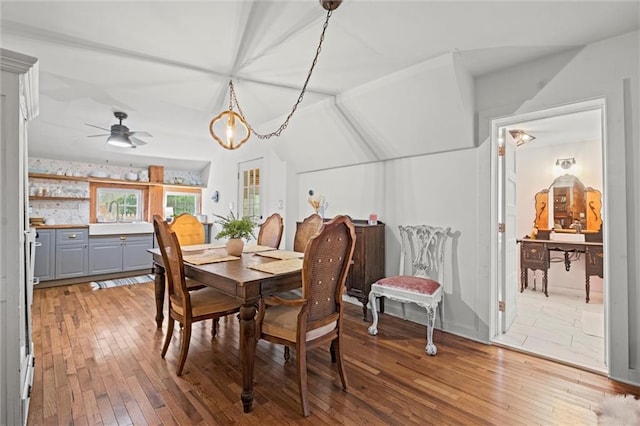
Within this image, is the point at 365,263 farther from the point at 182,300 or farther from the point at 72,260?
the point at 72,260

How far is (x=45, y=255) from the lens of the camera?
4.56 m

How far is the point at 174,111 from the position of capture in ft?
13.5

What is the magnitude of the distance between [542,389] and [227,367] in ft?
7.50

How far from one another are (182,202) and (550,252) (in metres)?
7.08

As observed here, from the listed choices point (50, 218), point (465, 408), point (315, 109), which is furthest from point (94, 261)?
point (465, 408)

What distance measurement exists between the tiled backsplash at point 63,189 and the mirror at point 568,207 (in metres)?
7.61

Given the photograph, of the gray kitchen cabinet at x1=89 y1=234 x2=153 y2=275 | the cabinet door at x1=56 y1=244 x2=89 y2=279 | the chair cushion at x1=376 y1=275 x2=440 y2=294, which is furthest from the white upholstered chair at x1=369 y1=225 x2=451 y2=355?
the cabinet door at x1=56 y1=244 x2=89 y2=279

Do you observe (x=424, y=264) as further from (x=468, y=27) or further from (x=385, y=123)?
(x=468, y=27)

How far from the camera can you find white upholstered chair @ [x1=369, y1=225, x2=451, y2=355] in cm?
272

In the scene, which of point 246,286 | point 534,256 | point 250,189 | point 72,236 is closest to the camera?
point 246,286

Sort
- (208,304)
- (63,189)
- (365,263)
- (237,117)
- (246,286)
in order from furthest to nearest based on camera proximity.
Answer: (63,189) < (365,263) < (237,117) < (208,304) < (246,286)

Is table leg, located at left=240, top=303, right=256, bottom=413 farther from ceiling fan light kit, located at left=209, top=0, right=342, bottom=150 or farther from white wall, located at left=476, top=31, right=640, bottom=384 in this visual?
white wall, located at left=476, top=31, right=640, bottom=384

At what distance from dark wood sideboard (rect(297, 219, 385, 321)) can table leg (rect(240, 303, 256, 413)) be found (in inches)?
68.5

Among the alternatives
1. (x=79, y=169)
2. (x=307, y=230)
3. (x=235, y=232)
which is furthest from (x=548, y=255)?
(x=79, y=169)
